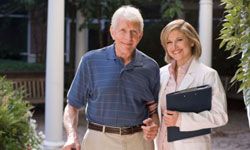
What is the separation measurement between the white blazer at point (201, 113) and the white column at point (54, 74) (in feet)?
13.3

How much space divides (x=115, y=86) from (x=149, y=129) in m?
0.33

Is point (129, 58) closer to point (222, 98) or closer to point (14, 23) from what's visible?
point (222, 98)

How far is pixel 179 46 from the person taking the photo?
10.2ft

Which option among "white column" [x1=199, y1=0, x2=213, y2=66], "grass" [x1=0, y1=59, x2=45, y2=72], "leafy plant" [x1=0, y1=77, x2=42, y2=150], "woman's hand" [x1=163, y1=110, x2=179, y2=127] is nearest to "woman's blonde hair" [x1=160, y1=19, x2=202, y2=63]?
"woman's hand" [x1=163, y1=110, x2=179, y2=127]

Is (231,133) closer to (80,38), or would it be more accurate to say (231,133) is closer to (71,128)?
(80,38)

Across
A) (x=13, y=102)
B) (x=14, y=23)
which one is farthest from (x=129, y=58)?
(x=14, y=23)

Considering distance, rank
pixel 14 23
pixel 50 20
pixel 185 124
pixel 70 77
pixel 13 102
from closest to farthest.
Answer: pixel 185 124 < pixel 13 102 < pixel 50 20 < pixel 70 77 < pixel 14 23

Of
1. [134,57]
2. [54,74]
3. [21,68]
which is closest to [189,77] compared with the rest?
[134,57]

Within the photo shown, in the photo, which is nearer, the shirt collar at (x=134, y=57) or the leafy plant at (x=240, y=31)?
the leafy plant at (x=240, y=31)

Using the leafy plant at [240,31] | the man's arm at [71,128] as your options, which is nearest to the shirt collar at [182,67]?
the leafy plant at [240,31]

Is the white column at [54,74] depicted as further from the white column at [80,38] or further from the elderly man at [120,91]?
the elderly man at [120,91]

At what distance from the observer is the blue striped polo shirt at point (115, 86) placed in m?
3.08

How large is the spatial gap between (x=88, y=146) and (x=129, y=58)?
61cm

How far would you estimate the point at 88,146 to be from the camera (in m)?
3.20
